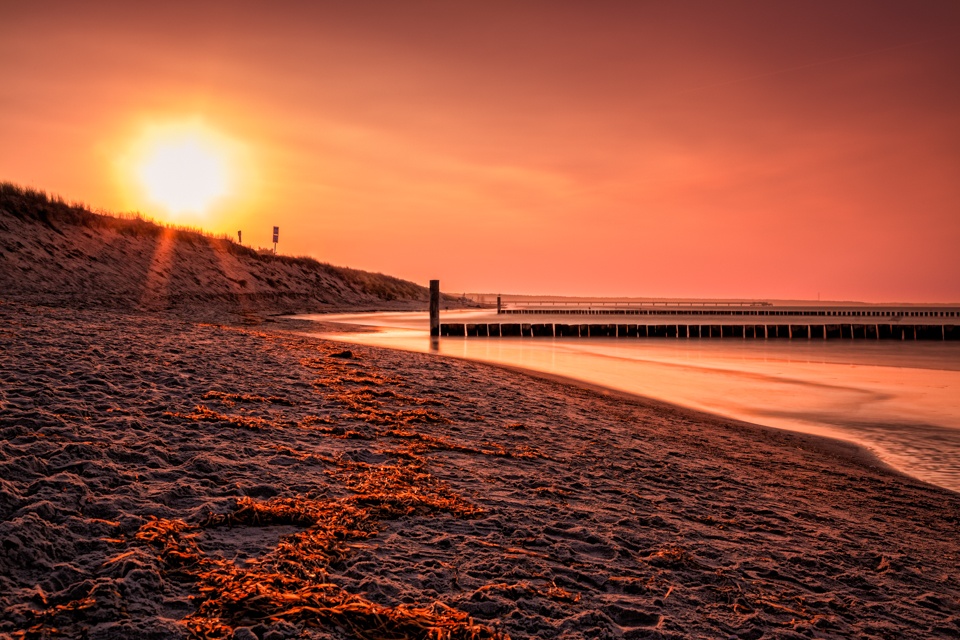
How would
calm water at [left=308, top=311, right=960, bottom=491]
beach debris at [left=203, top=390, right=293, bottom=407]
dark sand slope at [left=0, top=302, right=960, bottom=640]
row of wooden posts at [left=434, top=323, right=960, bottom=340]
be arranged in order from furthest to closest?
row of wooden posts at [left=434, top=323, right=960, bottom=340], calm water at [left=308, top=311, right=960, bottom=491], beach debris at [left=203, top=390, right=293, bottom=407], dark sand slope at [left=0, top=302, right=960, bottom=640]

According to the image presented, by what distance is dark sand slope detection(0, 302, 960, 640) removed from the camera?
3031 mm

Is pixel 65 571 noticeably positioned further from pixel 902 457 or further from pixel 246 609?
pixel 902 457

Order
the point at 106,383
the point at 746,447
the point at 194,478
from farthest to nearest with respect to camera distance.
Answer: the point at 746,447 < the point at 106,383 < the point at 194,478

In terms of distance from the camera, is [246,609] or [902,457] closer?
[246,609]

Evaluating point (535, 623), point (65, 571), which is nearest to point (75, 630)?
point (65, 571)

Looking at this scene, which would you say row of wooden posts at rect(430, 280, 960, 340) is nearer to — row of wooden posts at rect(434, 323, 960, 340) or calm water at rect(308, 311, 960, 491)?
row of wooden posts at rect(434, 323, 960, 340)

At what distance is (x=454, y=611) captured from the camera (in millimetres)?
3086

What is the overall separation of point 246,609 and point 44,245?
93.3 feet

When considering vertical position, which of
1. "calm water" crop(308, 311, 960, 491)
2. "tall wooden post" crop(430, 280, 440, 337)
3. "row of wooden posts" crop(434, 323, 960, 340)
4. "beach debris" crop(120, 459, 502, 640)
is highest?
"tall wooden post" crop(430, 280, 440, 337)

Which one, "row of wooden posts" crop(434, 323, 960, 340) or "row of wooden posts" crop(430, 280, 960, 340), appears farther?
"row of wooden posts" crop(434, 323, 960, 340)

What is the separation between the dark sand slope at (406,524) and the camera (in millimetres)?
3031

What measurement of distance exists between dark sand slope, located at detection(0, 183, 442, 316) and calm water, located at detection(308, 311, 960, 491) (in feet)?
37.2

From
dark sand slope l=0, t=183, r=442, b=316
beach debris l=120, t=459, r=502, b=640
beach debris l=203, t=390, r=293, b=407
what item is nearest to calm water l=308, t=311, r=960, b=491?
beach debris l=120, t=459, r=502, b=640

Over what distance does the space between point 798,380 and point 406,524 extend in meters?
16.6
